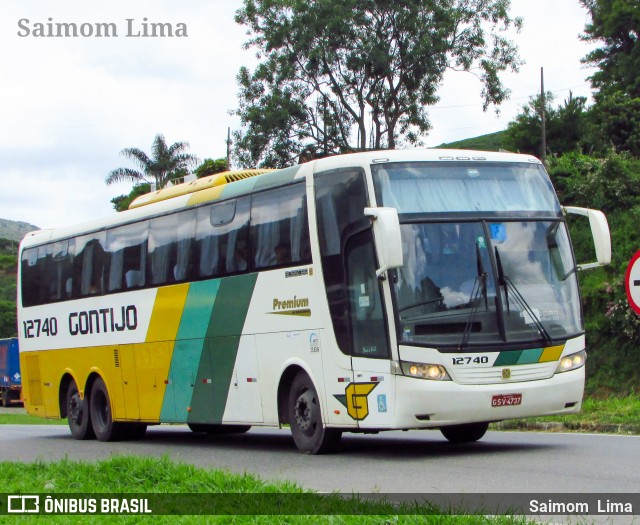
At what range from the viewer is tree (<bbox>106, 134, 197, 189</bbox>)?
6494 centimetres

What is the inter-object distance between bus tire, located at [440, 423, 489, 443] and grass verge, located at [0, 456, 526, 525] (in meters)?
4.93

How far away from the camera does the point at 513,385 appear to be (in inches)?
502

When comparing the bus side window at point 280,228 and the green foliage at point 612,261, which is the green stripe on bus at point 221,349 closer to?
the bus side window at point 280,228

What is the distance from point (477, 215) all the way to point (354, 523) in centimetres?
629

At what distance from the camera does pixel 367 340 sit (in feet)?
43.1

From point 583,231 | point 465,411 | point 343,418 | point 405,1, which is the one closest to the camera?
point 465,411

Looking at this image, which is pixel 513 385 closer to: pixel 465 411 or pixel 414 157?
pixel 465 411

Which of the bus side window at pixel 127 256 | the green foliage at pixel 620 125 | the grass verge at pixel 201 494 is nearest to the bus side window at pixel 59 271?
the bus side window at pixel 127 256

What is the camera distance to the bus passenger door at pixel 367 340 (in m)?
12.8

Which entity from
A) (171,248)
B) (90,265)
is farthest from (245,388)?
(90,265)

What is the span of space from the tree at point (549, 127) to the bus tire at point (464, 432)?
4683 cm

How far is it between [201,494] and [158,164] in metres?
57.3

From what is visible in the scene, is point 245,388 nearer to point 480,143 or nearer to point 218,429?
point 218,429

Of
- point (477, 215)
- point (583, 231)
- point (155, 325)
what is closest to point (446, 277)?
point (477, 215)
